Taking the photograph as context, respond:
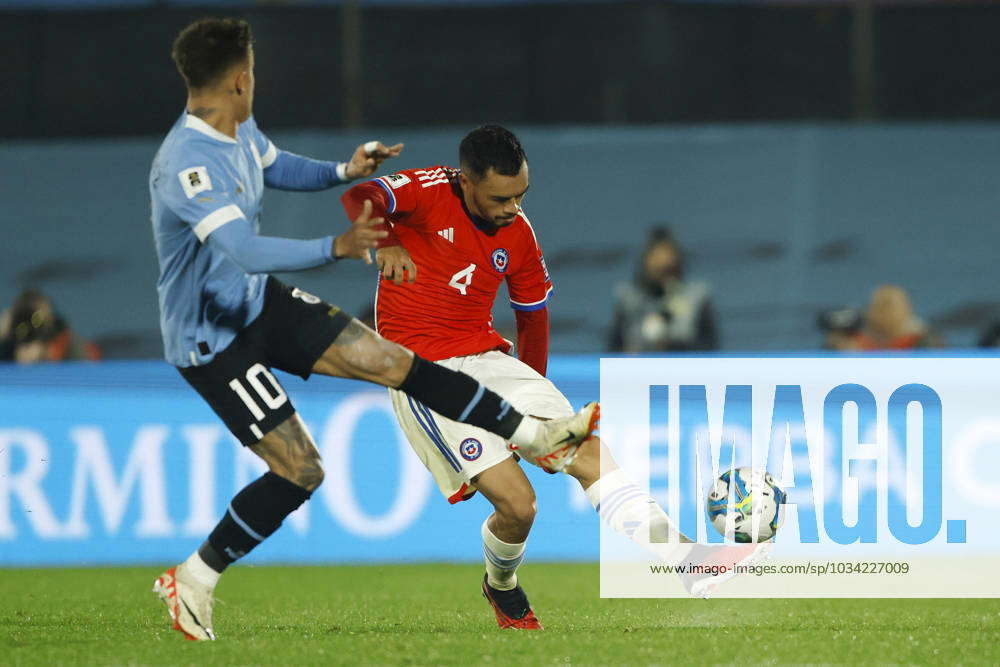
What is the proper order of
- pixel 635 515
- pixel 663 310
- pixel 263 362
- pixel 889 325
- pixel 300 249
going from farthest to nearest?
1. pixel 663 310
2. pixel 889 325
3. pixel 635 515
4. pixel 263 362
5. pixel 300 249

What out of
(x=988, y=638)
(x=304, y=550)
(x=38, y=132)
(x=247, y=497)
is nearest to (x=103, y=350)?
(x=38, y=132)

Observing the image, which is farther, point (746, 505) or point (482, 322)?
point (482, 322)

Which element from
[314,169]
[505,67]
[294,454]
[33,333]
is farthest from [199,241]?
[505,67]

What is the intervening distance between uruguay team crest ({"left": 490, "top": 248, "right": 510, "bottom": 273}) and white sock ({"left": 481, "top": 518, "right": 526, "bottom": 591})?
103 cm

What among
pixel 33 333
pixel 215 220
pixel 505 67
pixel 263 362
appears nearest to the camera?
pixel 215 220

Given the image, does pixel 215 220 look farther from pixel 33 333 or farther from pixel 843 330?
pixel 843 330

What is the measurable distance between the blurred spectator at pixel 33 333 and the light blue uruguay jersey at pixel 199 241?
558 cm

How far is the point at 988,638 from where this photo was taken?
566 cm

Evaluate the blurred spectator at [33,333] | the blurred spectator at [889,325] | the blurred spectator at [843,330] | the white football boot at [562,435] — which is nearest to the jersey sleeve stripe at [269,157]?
the white football boot at [562,435]

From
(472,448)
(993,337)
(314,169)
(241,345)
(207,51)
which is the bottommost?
(993,337)

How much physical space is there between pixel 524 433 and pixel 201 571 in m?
1.30

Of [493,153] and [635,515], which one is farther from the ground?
[493,153]

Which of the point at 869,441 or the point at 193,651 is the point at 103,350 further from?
the point at 193,651

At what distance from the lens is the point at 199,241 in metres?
5.57
